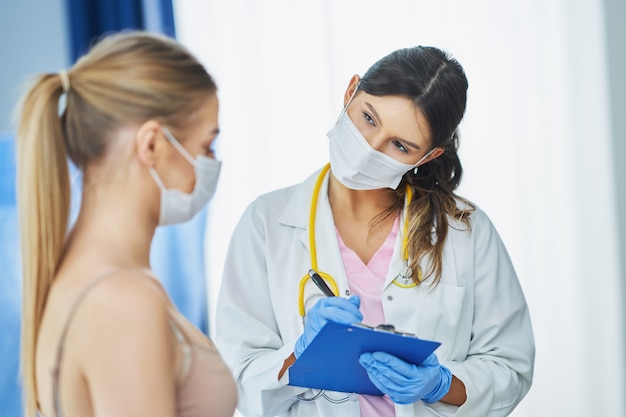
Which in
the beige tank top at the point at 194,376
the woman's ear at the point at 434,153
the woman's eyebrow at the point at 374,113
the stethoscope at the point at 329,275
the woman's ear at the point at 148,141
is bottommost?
the stethoscope at the point at 329,275

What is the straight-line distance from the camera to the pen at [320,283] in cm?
153

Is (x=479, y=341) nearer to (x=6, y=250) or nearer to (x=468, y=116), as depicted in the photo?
(x=468, y=116)

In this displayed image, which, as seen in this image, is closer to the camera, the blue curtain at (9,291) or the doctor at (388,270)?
the doctor at (388,270)

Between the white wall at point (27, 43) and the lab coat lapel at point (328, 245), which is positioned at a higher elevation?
the white wall at point (27, 43)

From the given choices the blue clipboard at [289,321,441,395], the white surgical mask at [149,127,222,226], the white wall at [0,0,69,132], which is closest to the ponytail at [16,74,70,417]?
the white surgical mask at [149,127,222,226]

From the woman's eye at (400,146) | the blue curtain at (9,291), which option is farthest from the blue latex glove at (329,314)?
the blue curtain at (9,291)

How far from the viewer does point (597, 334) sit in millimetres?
2793

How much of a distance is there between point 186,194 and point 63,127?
0.59 feet

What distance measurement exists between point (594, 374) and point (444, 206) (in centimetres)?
141

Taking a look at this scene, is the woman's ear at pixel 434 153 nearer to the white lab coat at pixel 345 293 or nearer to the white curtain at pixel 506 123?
the white lab coat at pixel 345 293

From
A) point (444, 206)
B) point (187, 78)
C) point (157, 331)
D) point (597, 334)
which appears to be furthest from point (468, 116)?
point (157, 331)

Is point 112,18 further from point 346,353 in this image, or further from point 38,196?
point 38,196

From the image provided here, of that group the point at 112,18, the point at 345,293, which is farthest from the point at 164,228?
the point at 345,293

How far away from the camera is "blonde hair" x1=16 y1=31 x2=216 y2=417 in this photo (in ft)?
3.12
